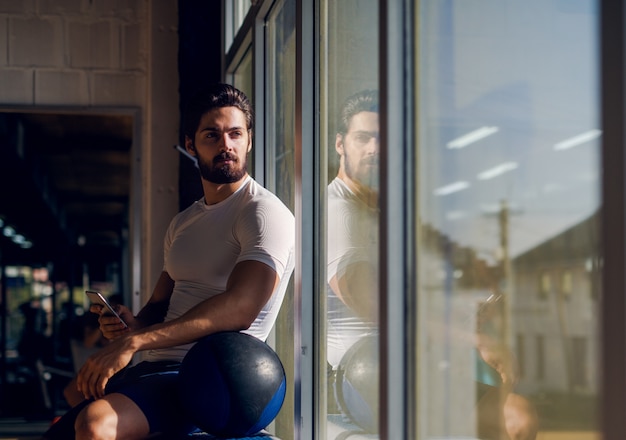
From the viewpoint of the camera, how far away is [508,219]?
1341mm

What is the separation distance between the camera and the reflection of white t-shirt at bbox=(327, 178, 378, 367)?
1997 mm

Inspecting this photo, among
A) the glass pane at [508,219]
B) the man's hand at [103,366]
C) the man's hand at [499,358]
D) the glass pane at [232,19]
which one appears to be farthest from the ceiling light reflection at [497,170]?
the glass pane at [232,19]

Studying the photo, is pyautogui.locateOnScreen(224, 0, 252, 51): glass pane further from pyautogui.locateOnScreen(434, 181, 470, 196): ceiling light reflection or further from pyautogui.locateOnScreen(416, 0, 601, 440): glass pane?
pyautogui.locateOnScreen(434, 181, 470, 196): ceiling light reflection

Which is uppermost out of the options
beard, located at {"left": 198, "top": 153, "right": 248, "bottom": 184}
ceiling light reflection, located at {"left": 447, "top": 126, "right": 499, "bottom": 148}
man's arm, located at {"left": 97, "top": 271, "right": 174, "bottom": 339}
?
beard, located at {"left": 198, "top": 153, "right": 248, "bottom": 184}

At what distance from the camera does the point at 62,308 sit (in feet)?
37.4

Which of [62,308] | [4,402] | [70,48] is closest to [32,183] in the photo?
[62,308]

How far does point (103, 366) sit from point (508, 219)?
123 centimetres

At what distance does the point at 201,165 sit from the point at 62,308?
9289mm

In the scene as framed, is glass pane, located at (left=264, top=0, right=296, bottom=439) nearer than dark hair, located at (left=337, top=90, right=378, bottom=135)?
No

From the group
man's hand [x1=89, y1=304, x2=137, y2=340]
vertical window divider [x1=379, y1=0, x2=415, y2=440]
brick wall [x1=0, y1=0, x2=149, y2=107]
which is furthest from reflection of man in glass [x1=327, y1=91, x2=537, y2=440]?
brick wall [x1=0, y1=0, x2=149, y2=107]

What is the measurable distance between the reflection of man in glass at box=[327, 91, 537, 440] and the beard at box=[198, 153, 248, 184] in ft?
1.07

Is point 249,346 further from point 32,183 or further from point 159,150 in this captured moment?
point 32,183

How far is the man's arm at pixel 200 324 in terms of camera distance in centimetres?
221

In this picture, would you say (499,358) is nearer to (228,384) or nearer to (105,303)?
(228,384)
